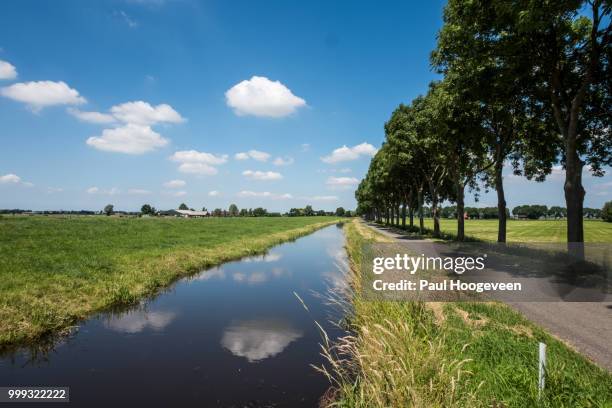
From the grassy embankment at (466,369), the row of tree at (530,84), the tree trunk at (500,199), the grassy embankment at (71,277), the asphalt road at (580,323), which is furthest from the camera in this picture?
the tree trunk at (500,199)

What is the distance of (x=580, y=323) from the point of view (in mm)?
7969

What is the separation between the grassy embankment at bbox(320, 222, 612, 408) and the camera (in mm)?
4641

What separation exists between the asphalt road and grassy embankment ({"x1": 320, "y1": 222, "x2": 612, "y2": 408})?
0.36 m

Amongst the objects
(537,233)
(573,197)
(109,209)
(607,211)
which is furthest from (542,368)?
(109,209)

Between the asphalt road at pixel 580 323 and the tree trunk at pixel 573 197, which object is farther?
the tree trunk at pixel 573 197

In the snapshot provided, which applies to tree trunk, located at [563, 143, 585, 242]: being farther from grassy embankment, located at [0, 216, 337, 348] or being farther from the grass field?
the grass field

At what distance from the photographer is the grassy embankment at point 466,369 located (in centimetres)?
464

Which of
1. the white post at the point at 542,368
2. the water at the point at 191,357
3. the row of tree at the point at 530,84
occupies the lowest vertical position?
the water at the point at 191,357

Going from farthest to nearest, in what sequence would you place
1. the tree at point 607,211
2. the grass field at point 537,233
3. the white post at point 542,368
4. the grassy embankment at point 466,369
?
the tree at point 607,211, the grass field at point 537,233, the grassy embankment at point 466,369, the white post at point 542,368

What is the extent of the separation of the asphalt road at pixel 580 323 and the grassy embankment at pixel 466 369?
0.36 meters

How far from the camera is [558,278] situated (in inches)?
495

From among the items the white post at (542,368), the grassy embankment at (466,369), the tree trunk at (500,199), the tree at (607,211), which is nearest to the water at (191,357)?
the grassy embankment at (466,369)

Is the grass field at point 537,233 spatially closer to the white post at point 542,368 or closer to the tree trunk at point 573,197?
the tree trunk at point 573,197

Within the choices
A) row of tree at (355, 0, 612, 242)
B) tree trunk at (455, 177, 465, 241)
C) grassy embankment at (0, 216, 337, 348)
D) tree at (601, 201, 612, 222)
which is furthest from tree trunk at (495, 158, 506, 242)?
tree at (601, 201, 612, 222)
